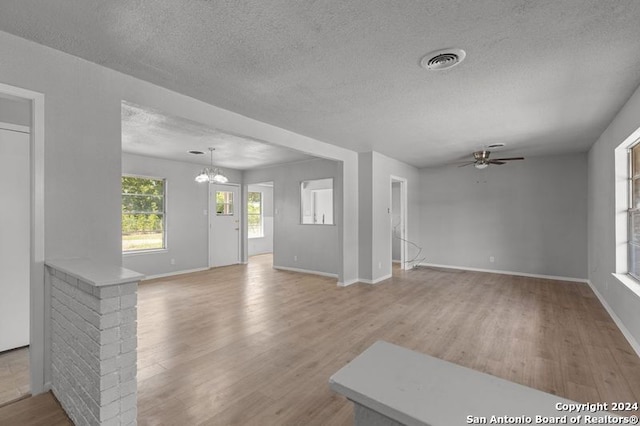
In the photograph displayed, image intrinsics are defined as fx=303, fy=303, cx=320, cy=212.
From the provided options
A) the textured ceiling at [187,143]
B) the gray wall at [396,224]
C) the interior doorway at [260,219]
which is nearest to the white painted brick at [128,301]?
the textured ceiling at [187,143]

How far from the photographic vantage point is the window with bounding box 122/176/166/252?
5.93 m

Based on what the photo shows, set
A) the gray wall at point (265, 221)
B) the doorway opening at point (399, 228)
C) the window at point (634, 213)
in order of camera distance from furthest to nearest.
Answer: the gray wall at point (265, 221)
the doorway opening at point (399, 228)
the window at point (634, 213)

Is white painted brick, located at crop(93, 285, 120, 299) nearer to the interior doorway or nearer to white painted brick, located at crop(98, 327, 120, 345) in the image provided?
white painted brick, located at crop(98, 327, 120, 345)

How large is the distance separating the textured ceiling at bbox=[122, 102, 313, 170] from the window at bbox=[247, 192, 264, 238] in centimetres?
293

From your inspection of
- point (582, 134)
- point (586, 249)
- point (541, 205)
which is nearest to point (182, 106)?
point (582, 134)

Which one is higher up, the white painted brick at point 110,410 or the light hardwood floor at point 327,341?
the white painted brick at point 110,410

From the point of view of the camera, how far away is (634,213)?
3.35 m

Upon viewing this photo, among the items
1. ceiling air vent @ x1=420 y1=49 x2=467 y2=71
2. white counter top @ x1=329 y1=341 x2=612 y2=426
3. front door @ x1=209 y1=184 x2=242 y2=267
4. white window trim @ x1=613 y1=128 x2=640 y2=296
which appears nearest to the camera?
white counter top @ x1=329 y1=341 x2=612 y2=426

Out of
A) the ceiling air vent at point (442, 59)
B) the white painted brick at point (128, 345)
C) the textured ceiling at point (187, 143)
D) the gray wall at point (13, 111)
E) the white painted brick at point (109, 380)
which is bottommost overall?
the white painted brick at point (109, 380)

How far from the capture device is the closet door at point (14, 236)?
2.91m

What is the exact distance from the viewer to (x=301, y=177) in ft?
22.7

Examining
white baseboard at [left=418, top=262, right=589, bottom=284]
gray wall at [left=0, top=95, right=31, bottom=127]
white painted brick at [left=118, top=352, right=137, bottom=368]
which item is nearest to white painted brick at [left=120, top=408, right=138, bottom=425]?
white painted brick at [left=118, top=352, right=137, bottom=368]

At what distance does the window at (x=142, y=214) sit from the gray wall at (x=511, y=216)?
607 centimetres

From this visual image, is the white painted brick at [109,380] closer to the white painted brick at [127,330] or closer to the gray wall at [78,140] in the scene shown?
the white painted brick at [127,330]
